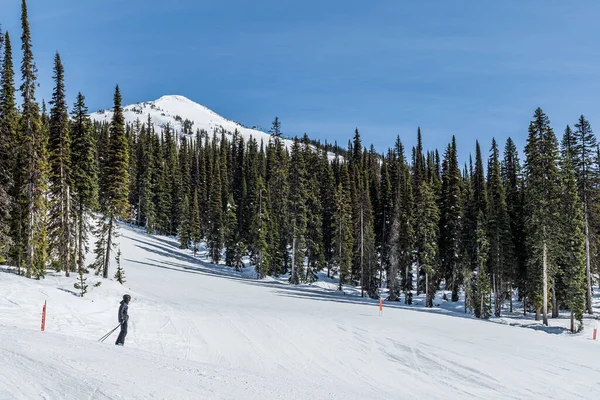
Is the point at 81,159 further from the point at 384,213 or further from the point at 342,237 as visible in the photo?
the point at 384,213

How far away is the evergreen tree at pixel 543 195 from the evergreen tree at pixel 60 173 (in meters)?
35.3

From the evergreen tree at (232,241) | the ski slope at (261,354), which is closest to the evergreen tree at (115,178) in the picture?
the ski slope at (261,354)

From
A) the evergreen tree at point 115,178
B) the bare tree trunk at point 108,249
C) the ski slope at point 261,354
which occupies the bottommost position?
the ski slope at point 261,354

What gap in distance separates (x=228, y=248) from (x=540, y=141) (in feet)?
152

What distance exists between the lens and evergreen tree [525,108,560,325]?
35156mm

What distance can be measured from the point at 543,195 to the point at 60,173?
36589 millimetres

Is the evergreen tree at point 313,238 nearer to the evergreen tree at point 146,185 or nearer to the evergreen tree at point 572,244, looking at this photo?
the evergreen tree at point 572,244

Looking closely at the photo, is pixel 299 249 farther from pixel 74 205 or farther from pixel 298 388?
pixel 298 388

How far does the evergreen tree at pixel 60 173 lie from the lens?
31594 millimetres

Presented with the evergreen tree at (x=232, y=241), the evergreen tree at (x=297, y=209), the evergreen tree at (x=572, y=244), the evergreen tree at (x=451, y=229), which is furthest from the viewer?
the evergreen tree at (x=232, y=241)

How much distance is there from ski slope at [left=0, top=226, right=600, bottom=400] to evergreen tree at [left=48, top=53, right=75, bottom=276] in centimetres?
347

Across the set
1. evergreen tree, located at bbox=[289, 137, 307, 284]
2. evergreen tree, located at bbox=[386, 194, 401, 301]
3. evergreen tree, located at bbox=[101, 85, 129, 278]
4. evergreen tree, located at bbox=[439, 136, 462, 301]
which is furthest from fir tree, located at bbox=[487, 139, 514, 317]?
evergreen tree, located at bbox=[101, 85, 129, 278]

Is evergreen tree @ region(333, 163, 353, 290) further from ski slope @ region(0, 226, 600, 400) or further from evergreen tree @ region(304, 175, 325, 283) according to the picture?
ski slope @ region(0, 226, 600, 400)

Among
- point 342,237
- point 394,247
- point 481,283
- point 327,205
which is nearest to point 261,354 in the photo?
point 481,283
